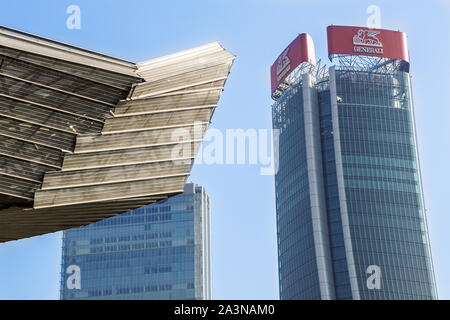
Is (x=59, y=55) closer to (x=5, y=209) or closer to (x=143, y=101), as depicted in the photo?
(x=143, y=101)

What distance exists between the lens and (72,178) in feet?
219

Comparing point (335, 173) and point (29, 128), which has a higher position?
point (335, 173)

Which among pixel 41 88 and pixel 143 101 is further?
pixel 143 101

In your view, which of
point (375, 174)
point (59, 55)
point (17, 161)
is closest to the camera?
point (59, 55)

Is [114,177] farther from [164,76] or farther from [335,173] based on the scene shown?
[335,173]

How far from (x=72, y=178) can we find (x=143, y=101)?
872cm

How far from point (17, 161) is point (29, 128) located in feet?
10.6

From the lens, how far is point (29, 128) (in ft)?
204
